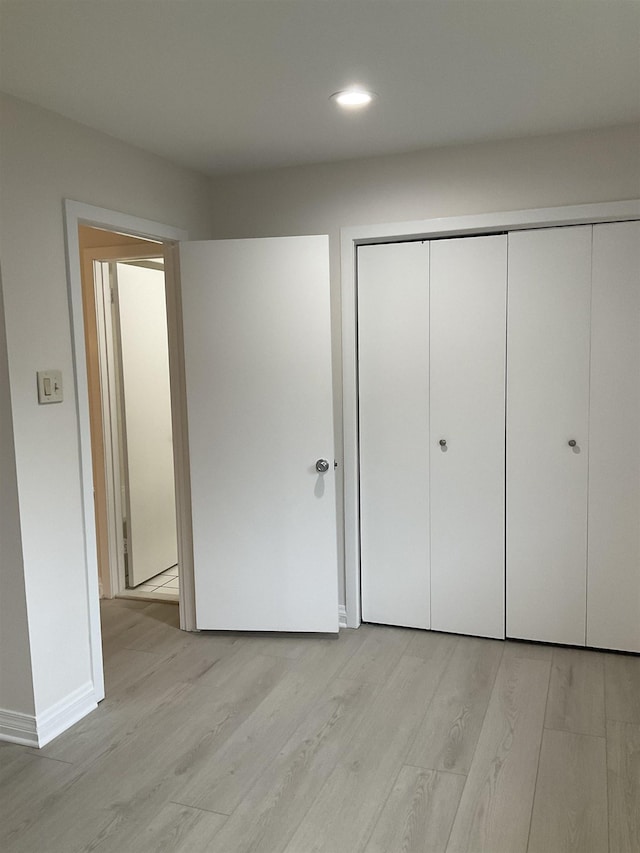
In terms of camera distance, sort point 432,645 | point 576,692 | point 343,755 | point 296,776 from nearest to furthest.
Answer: point 296,776
point 343,755
point 576,692
point 432,645

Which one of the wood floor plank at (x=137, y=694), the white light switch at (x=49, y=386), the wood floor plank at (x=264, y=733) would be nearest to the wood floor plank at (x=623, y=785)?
the wood floor plank at (x=264, y=733)

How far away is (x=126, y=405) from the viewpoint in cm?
404

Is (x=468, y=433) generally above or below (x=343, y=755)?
above

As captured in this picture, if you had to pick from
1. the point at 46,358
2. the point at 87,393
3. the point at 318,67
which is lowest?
the point at 87,393

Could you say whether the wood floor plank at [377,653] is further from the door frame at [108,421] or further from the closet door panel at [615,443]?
the door frame at [108,421]

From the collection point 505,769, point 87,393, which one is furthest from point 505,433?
point 87,393

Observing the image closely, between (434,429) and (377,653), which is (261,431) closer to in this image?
(434,429)

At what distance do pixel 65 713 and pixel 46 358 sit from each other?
133 cm

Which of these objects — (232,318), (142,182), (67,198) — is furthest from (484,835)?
(142,182)

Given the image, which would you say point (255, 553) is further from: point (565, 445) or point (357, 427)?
point (565, 445)

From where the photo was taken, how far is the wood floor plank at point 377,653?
9.66ft

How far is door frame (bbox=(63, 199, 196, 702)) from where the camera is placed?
2564 millimetres

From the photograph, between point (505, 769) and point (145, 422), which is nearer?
point (505, 769)

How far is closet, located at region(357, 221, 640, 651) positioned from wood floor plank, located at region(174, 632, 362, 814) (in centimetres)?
52
